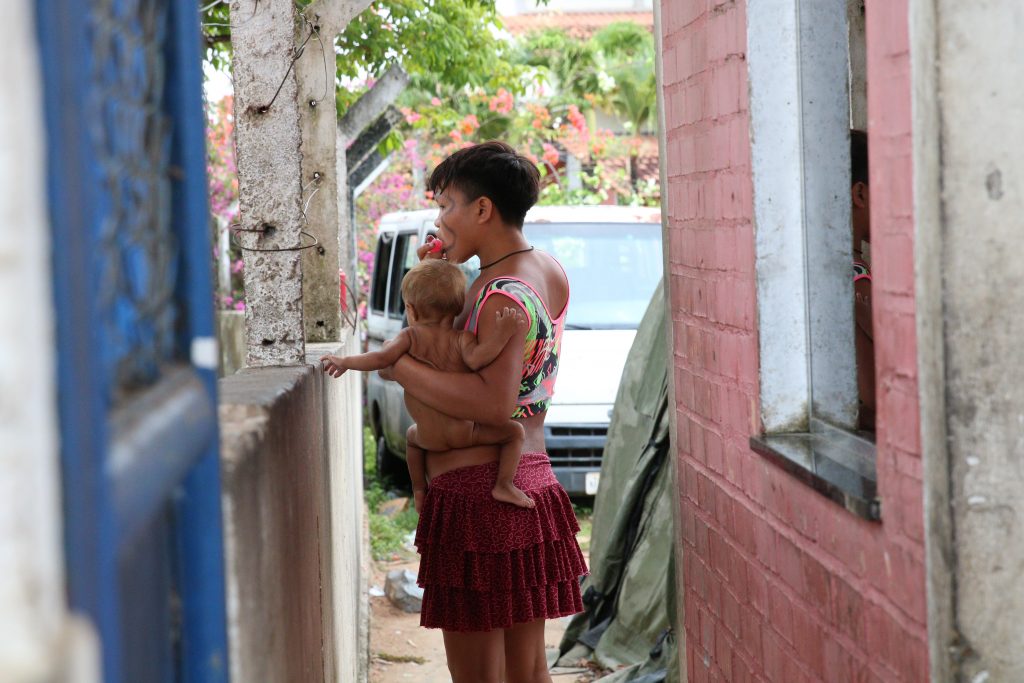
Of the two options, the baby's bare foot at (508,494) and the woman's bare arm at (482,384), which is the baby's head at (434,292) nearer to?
the woman's bare arm at (482,384)

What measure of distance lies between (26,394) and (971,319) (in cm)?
166

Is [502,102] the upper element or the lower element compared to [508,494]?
upper

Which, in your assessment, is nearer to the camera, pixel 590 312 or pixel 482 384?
pixel 482 384

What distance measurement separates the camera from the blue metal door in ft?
2.52

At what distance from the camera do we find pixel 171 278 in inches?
45.9

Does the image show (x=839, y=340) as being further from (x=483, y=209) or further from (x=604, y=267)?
(x=604, y=267)

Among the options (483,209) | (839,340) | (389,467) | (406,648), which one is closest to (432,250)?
(483,209)

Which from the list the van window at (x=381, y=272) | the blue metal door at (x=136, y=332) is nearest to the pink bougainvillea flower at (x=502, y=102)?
the van window at (x=381, y=272)

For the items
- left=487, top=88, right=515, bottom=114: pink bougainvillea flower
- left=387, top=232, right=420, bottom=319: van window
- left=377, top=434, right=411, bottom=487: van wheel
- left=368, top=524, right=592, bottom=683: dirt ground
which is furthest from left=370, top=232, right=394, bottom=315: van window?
left=487, top=88, right=515, bottom=114: pink bougainvillea flower

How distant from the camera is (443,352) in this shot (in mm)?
3469

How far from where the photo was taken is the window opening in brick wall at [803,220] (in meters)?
3.10

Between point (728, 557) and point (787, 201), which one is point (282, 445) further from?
point (728, 557)

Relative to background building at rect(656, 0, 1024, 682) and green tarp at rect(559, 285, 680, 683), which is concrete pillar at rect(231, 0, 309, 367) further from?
green tarp at rect(559, 285, 680, 683)

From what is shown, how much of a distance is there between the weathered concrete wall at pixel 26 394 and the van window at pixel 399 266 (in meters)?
10.2
